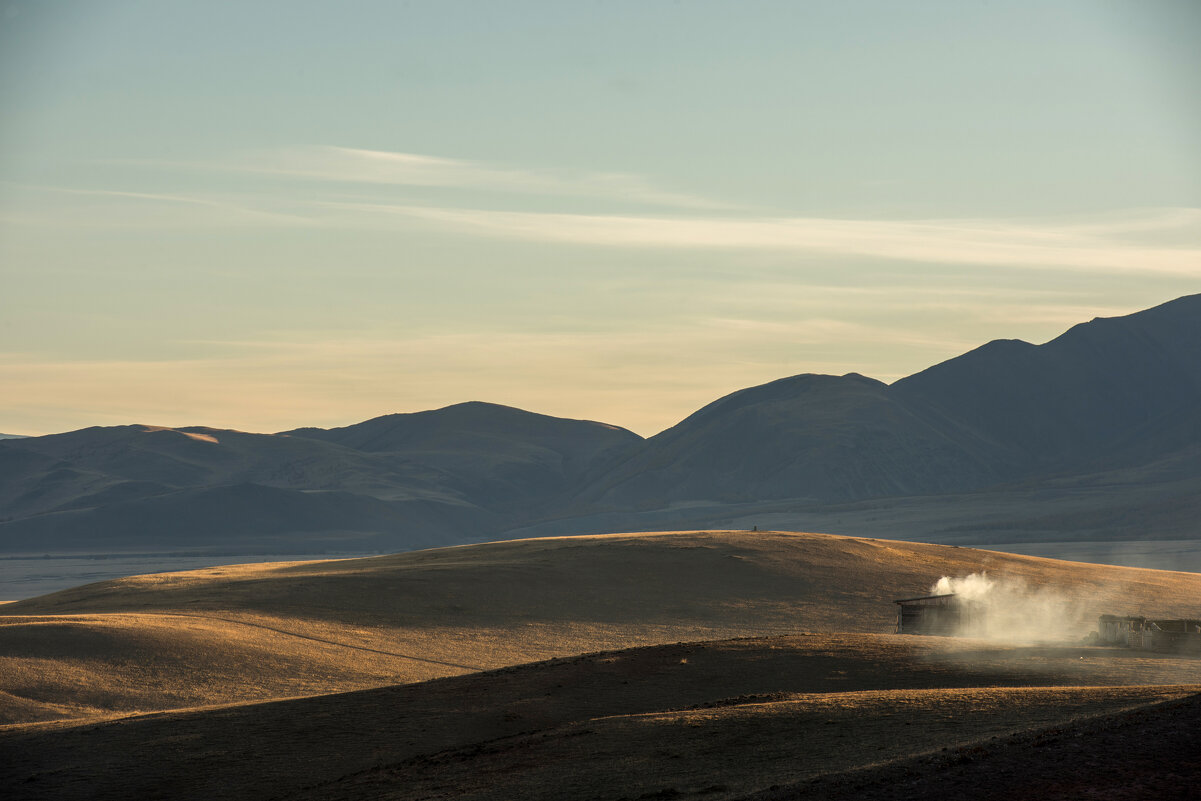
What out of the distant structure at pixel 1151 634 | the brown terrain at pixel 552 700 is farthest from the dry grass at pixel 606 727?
the distant structure at pixel 1151 634

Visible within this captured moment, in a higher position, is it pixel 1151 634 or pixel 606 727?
pixel 1151 634

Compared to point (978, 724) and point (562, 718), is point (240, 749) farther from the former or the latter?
point (978, 724)

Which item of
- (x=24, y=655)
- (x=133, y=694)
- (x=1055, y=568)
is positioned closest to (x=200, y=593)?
(x=24, y=655)

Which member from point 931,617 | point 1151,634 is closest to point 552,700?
point 1151,634

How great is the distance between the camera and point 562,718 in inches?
1159

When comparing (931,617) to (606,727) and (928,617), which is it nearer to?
(928,617)

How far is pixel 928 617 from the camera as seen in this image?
5122 cm

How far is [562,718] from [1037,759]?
1308cm

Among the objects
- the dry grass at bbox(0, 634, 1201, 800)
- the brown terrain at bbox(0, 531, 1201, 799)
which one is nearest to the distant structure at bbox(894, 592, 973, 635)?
the brown terrain at bbox(0, 531, 1201, 799)

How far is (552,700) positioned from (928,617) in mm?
24942

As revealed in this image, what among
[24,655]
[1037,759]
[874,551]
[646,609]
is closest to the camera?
[1037,759]

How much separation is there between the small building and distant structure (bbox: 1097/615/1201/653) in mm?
8331

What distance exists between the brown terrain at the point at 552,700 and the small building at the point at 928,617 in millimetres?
4516

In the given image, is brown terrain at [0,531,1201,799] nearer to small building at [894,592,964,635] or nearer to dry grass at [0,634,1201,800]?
dry grass at [0,634,1201,800]
